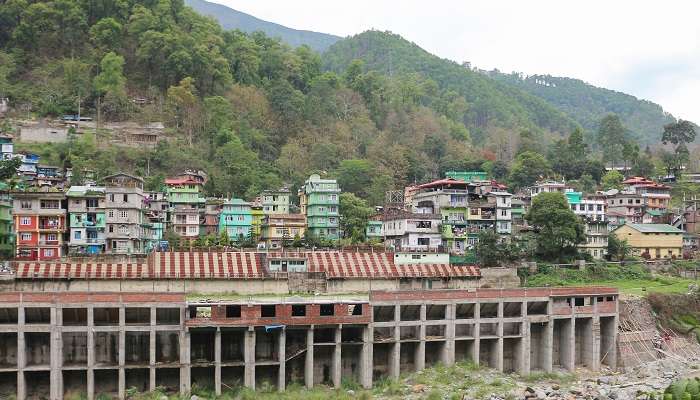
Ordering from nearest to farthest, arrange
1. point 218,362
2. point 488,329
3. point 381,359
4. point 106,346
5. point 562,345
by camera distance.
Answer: point 218,362, point 106,346, point 381,359, point 488,329, point 562,345

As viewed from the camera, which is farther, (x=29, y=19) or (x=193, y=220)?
(x=29, y=19)

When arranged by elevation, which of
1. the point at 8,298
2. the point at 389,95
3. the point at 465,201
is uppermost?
the point at 389,95

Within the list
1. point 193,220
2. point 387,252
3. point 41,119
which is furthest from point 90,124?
point 387,252

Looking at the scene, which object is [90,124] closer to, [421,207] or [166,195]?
[166,195]

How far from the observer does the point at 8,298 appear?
130ft

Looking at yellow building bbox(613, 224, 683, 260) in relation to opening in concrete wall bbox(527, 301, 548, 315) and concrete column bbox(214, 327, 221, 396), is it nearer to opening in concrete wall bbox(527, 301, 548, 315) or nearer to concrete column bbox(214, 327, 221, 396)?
opening in concrete wall bbox(527, 301, 548, 315)

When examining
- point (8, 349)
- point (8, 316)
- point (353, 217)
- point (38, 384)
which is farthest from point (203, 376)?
point (353, 217)

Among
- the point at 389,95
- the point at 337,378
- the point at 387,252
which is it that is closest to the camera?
the point at 337,378

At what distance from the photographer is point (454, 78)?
183125 millimetres

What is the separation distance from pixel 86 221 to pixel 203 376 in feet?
83.2

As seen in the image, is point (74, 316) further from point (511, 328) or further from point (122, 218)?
point (511, 328)

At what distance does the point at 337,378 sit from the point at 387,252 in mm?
18023

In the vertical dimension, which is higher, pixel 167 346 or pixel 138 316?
pixel 138 316

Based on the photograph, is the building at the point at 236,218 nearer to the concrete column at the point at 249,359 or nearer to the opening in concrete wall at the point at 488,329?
the opening in concrete wall at the point at 488,329
